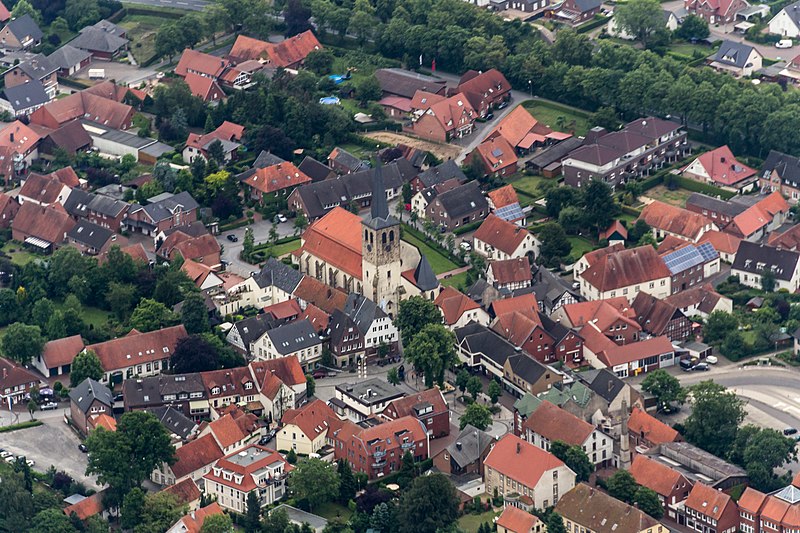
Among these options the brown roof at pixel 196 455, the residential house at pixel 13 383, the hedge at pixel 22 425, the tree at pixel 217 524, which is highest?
the tree at pixel 217 524

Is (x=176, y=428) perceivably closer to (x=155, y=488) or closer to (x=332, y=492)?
(x=155, y=488)

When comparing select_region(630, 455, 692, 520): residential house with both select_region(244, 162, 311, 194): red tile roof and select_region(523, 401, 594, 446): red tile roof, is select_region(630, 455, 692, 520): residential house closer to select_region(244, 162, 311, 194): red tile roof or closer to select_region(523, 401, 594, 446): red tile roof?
select_region(523, 401, 594, 446): red tile roof

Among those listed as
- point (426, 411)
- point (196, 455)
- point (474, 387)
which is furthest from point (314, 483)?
point (474, 387)

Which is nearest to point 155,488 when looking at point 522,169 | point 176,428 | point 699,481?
point 176,428

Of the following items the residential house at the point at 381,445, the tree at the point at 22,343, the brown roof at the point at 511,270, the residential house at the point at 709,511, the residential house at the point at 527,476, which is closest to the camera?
the residential house at the point at 709,511

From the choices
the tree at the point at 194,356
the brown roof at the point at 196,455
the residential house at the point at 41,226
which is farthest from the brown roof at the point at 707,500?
the residential house at the point at 41,226

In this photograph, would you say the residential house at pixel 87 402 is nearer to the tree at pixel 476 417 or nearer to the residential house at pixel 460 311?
the tree at pixel 476 417
